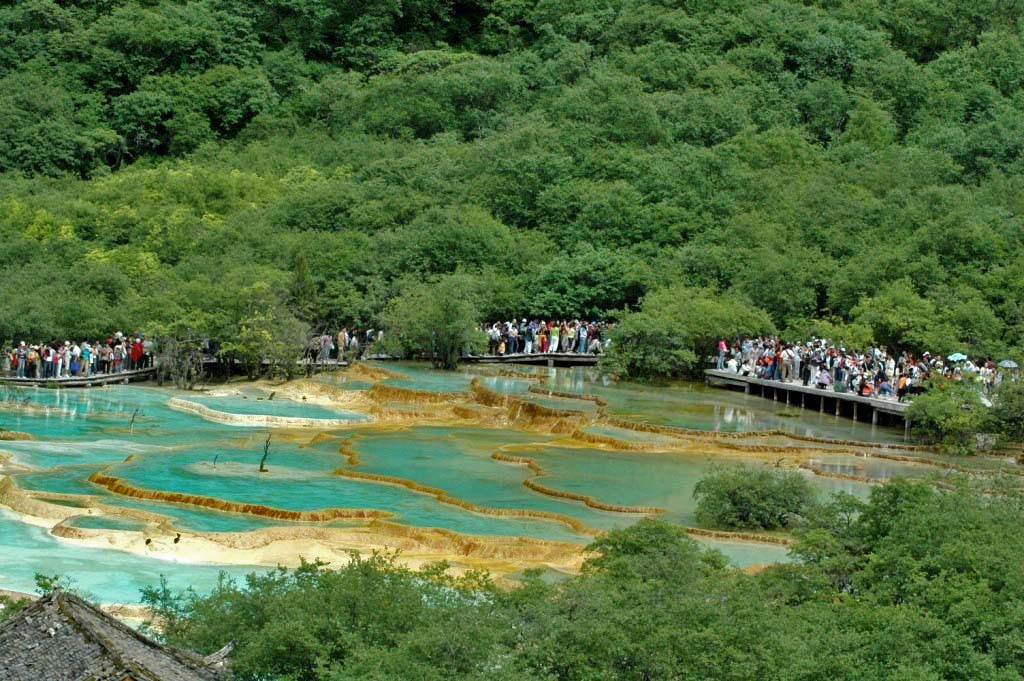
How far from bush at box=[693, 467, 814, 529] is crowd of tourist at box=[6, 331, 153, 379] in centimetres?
2374

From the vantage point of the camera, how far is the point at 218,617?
1791cm

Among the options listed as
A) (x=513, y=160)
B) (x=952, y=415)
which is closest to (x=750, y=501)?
(x=952, y=415)

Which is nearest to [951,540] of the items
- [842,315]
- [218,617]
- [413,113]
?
[218,617]

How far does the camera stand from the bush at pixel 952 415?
3847 cm

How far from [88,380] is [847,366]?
74.0 feet

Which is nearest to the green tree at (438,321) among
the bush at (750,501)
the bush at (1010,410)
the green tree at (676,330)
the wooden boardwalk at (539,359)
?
the wooden boardwalk at (539,359)

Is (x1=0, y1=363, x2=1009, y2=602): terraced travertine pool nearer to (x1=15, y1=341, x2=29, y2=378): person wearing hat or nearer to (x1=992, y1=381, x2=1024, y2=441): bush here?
(x1=15, y1=341, x2=29, y2=378): person wearing hat

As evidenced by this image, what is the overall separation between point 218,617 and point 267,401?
27.5 metres

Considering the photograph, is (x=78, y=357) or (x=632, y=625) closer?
(x=632, y=625)

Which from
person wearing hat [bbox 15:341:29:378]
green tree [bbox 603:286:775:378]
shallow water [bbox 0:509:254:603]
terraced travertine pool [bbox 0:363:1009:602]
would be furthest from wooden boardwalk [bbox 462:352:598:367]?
shallow water [bbox 0:509:254:603]

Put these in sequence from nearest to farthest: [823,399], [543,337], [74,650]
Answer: [74,650] < [823,399] < [543,337]

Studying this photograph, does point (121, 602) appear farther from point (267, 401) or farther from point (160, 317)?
point (160, 317)

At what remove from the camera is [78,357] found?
47062mm

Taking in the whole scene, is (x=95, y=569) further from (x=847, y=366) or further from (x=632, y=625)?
(x=847, y=366)
